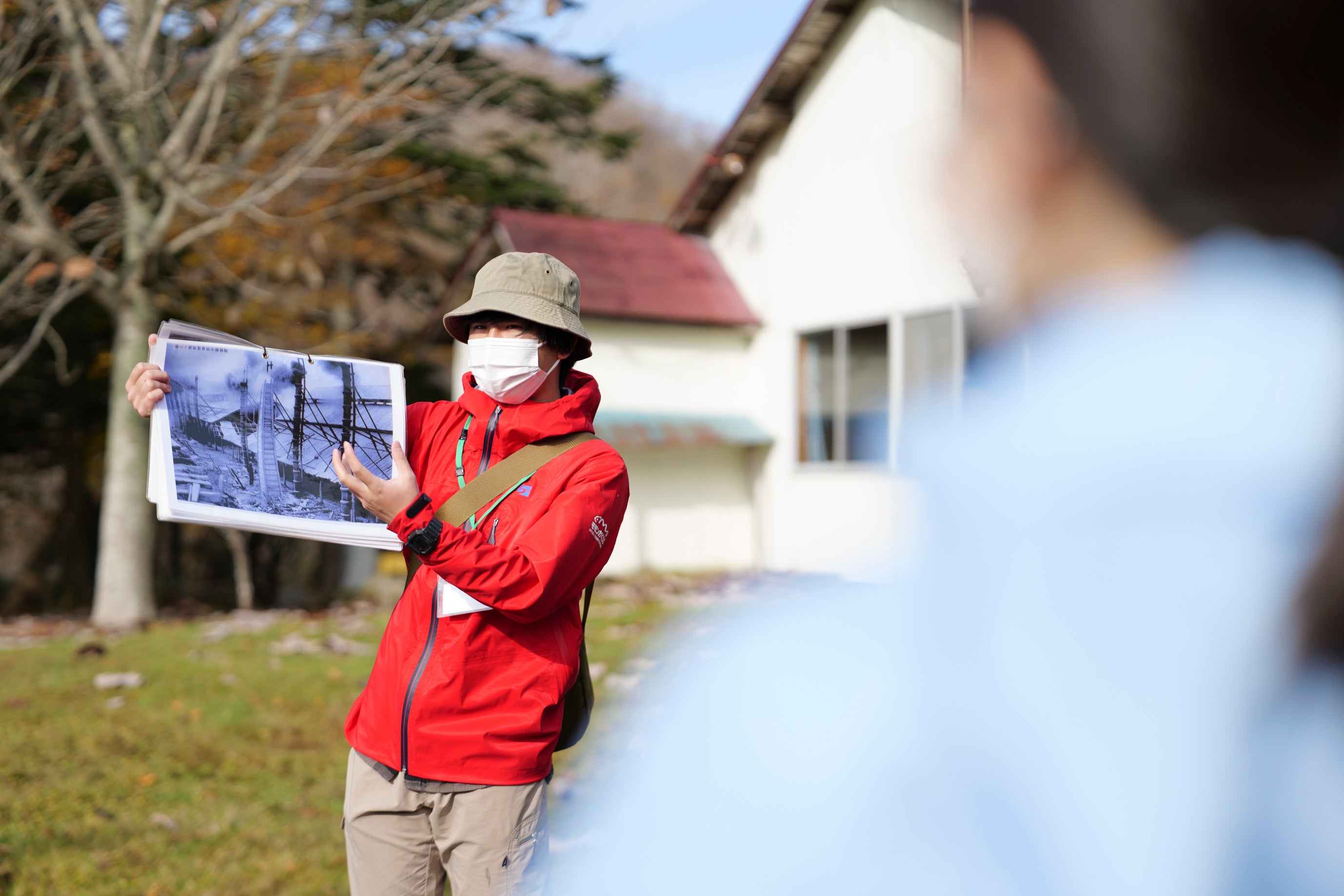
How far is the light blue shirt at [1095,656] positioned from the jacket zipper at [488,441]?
1.87 metres

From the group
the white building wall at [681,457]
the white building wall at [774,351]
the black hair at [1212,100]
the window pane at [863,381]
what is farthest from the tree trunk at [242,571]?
the black hair at [1212,100]

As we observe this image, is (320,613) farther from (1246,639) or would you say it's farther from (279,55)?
(1246,639)

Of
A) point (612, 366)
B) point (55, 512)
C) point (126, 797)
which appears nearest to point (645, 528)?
point (612, 366)

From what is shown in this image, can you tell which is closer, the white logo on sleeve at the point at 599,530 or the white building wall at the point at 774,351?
the white logo on sleeve at the point at 599,530

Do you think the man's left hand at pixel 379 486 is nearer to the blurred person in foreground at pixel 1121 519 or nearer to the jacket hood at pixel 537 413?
the jacket hood at pixel 537 413

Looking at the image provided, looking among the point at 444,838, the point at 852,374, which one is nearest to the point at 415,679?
the point at 444,838

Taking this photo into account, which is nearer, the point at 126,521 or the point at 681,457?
the point at 126,521

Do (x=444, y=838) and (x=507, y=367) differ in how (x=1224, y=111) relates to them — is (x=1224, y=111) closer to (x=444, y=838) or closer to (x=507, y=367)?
(x=507, y=367)

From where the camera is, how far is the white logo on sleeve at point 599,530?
2.37 m

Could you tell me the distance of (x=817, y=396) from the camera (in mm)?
12844

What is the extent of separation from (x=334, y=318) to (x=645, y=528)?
8128mm

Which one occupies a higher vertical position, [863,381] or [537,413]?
[863,381]

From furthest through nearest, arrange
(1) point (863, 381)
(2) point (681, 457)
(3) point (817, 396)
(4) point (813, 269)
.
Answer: (2) point (681, 457) < (3) point (817, 396) < (4) point (813, 269) < (1) point (863, 381)

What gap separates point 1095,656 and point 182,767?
5990mm
